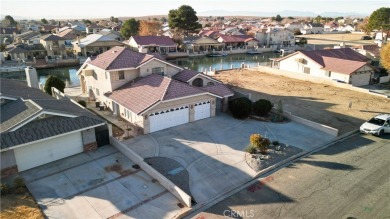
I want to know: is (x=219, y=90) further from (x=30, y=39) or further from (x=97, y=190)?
(x=30, y=39)

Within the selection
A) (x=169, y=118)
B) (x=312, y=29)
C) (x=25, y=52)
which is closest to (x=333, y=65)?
(x=169, y=118)

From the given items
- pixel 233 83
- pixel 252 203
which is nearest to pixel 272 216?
pixel 252 203

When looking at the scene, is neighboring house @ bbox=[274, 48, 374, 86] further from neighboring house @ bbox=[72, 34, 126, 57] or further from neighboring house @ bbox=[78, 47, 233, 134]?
neighboring house @ bbox=[72, 34, 126, 57]

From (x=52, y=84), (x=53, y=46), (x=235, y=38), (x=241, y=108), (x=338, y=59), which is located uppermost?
(x=235, y=38)

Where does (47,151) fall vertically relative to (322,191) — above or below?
above

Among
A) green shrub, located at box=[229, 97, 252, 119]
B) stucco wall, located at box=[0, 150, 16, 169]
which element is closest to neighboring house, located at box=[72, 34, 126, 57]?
green shrub, located at box=[229, 97, 252, 119]

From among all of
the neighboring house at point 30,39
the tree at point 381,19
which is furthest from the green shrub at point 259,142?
the tree at point 381,19
